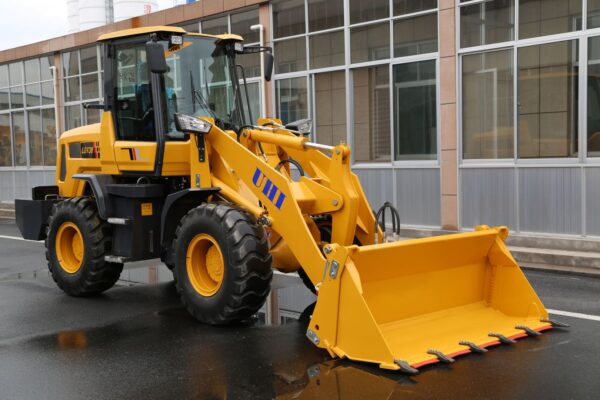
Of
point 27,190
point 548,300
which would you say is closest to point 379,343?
point 548,300

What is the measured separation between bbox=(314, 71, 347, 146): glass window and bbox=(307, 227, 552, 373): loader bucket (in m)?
8.32

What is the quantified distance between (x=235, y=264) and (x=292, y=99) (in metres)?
9.77

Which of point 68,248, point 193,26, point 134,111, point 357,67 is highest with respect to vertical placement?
point 193,26

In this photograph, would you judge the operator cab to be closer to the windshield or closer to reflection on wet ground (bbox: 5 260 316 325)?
the windshield

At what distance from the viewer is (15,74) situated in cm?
2448

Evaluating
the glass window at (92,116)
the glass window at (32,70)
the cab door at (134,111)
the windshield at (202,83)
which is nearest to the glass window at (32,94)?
the glass window at (32,70)

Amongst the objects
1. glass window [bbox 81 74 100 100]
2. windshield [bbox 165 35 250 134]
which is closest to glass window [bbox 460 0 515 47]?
windshield [bbox 165 35 250 134]

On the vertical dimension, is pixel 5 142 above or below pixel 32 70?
below

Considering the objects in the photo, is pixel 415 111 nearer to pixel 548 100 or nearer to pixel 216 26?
pixel 548 100

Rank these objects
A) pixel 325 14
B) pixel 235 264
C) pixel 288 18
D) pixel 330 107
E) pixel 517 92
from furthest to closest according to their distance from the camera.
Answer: pixel 288 18 < pixel 330 107 < pixel 325 14 < pixel 517 92 < pixel 235 264

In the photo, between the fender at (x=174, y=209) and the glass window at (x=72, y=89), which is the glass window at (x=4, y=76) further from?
the fender at (x=174, y=209)

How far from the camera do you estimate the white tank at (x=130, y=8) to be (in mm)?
21234

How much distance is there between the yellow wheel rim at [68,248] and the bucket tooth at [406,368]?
4.72 meters

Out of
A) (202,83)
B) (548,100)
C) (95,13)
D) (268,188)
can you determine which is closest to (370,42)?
(548,100)
